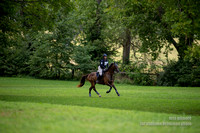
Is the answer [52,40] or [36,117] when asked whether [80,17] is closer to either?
[52,40]

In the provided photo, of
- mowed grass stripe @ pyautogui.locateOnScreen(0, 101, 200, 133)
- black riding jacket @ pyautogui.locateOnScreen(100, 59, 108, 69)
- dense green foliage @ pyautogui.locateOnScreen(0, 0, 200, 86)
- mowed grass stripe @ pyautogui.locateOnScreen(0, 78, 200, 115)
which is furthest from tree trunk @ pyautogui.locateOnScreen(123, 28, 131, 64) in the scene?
mowed grass stripe @ pyautogui.locateOnScreen(0, 101, 200, 133)

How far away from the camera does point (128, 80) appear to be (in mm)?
42344

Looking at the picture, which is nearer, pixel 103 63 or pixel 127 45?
pixel 103 63

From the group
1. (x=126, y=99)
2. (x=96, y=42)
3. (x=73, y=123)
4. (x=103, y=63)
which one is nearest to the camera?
(x=73, y=123)

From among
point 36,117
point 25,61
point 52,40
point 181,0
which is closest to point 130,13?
point 52,40

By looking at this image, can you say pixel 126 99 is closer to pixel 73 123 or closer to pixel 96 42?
pixel 73 123

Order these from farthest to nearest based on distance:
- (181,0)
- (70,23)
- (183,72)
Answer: (70,23)
(183,72)
(181,0)

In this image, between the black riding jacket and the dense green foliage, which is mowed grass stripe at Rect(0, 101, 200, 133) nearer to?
the black riding jacket

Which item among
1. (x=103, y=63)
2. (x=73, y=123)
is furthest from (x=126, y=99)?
(x=73, y=123)

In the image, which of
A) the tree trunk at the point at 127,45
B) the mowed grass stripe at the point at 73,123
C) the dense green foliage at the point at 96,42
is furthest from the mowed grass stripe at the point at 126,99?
the tree trunk at the point at 127,45

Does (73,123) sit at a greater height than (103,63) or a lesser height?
lesser

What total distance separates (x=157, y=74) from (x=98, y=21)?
1663cm

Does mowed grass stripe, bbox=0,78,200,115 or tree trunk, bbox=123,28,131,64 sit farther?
tree trunk, bbox=123,28,131,64

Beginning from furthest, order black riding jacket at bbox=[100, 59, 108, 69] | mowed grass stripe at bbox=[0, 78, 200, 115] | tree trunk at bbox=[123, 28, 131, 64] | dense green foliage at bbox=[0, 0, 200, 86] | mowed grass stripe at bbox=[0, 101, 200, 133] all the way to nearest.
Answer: tree trunk at bbox=[123, 28, 131, 64]
dense green foliage at bbox=[0, 0, 200, 86]
black riding jacket at bbox=[100, 59, 108, 69]
mowed grass stripe at bbox=[0, 78, 200, 115]
mowed grass stripe at bbox=[0, 101, 200, 133]
